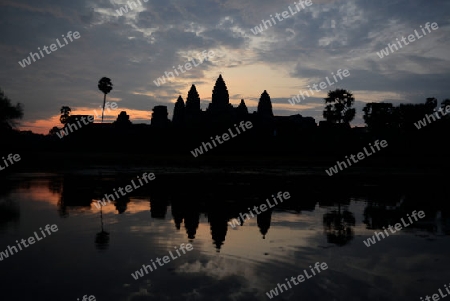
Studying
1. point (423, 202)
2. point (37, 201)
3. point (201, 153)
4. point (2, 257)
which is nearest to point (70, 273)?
point (2, 257)

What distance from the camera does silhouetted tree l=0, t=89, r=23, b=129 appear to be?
195 feet

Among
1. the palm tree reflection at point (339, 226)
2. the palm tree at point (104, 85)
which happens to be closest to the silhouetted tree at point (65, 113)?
the palm tree at point (104, 85)

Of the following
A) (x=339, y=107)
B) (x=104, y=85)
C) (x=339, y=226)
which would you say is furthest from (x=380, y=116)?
(x=339, y=226)

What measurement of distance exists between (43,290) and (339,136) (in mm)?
67238

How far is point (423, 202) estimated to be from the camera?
16500 mm

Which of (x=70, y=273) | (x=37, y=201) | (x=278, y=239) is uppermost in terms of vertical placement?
(x=37, y=201)

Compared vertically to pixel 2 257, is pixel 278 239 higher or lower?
lower

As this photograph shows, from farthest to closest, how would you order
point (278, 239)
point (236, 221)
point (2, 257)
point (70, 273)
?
1. point (236, 221)
2. point (278, 239)
3. point (2, 257)
4. point (70, 273)

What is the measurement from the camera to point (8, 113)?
197 ft

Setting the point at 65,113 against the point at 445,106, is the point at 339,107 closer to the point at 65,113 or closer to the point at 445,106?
the point at 445,106

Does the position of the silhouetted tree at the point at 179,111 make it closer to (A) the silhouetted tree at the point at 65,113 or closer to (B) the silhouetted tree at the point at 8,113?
(A) the silhouetted tree at the point at 65,113

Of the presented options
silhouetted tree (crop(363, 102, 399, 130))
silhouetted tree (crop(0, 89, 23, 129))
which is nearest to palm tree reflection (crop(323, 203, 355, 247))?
silhouetted tree (crop(0, 89, 23, 129))

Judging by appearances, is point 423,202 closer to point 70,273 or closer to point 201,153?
point 70,273

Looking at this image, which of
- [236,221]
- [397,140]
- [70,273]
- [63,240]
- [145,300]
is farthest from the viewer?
[397,140]
